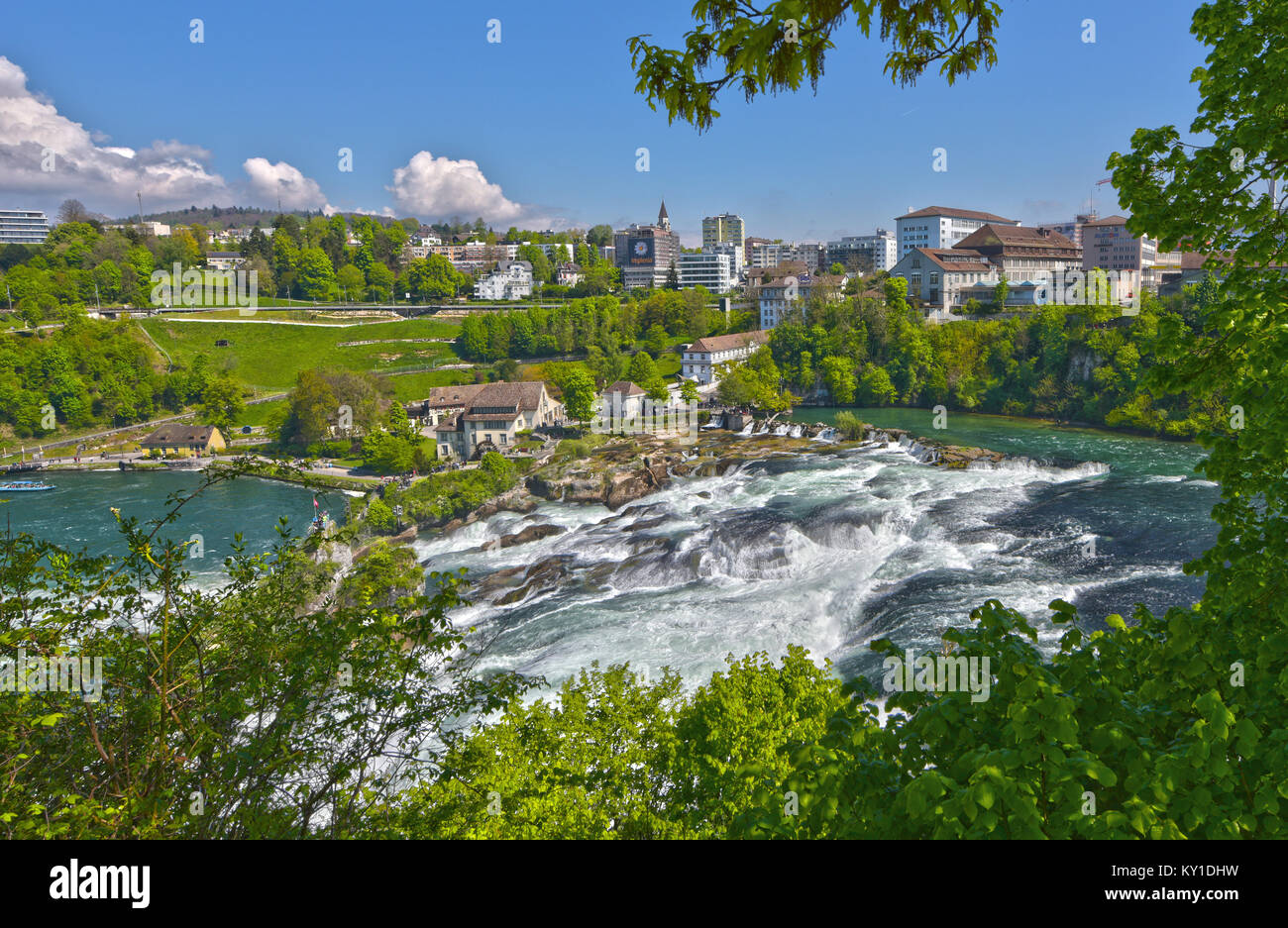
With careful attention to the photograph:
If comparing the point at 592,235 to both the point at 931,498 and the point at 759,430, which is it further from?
the point at 931,498

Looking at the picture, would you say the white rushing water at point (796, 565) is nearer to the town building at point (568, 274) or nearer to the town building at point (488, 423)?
the town building at point (488, 423)

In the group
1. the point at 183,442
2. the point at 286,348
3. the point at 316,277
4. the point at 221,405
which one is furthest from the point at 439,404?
the point at 316,277

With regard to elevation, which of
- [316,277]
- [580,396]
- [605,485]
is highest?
[316,277]

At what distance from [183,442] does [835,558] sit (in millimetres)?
38490

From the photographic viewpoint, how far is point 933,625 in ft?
50.8

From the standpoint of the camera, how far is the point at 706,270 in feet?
320

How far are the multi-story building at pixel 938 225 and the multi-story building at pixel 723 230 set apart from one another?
180 feet

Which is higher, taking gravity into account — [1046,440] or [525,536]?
[1046,440]

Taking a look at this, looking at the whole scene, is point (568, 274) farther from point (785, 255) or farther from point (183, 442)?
point (183, 442)

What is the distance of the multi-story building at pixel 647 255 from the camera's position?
105m

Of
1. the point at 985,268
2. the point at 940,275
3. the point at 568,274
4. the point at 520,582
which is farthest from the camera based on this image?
the point at 568,274

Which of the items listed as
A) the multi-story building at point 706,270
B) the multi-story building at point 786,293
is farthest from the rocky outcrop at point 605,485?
the multi-story building at point 706,270

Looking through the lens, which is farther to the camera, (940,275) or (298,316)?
(298,316)

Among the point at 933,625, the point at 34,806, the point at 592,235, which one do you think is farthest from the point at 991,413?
the point at 592,235
